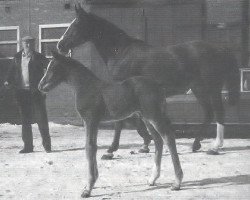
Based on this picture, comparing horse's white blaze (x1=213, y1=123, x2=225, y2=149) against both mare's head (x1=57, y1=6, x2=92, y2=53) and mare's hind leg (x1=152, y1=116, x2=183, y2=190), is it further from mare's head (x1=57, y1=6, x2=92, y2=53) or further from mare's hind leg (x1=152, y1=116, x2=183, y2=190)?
mare's hind leg (x1=152, y1=116, x2=183, y2=190)

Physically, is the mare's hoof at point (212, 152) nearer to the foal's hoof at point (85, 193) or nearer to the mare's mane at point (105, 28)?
the mare's mane at point (105, 28)

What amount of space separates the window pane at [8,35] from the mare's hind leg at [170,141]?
22.1 feet

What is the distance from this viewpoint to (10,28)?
10.5 meters

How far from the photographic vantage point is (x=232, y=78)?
6.79 m

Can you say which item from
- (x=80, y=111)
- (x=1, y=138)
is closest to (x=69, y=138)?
(x=1, y=138)

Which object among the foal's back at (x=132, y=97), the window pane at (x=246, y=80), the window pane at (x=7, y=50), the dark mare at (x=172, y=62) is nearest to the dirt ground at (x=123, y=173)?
the dark mare at (x=172, y=62)

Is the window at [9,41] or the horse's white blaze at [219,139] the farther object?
the window at [9,41]

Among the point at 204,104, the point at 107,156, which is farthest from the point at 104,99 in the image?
the point at 204,104

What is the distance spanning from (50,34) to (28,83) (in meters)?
4.56

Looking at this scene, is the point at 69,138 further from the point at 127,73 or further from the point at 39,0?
the point at 39,0

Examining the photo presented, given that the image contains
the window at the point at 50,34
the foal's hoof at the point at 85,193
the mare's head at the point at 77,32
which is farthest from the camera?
the window at the point at 50,34

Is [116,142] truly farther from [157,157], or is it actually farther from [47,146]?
[157,157]

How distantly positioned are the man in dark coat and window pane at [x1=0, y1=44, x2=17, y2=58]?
11.5 feet

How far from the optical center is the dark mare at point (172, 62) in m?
6.04
